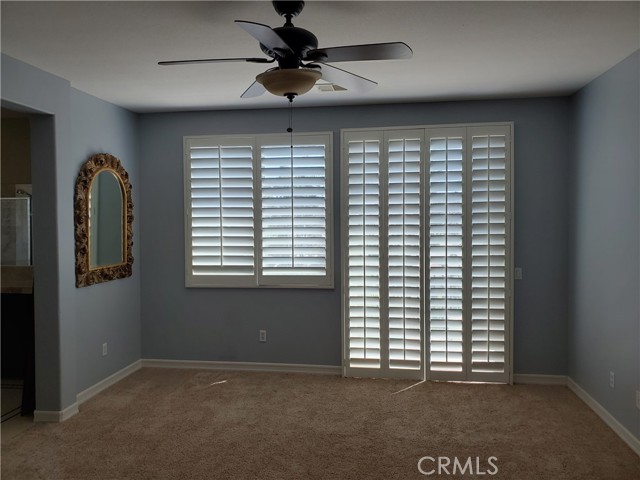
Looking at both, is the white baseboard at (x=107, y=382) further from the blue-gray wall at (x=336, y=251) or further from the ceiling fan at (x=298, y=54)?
the ceiling fan at (x=298, y=54)

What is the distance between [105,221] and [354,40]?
9.09 feet

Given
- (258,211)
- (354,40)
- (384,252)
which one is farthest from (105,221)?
(354,40)

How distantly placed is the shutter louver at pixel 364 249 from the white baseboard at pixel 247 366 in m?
0.40

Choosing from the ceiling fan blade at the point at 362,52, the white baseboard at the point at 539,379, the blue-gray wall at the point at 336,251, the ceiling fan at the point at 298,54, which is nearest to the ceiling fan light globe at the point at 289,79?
the ceiling fan at the point at 298,54

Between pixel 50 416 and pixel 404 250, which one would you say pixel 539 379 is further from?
pixel 50 416

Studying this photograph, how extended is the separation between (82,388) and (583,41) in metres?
4.44

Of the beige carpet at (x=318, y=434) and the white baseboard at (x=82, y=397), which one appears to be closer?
the beige carpet at (x=318, y=434)

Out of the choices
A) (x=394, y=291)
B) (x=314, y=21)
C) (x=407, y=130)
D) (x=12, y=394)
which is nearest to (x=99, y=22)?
(x=314, y=21)

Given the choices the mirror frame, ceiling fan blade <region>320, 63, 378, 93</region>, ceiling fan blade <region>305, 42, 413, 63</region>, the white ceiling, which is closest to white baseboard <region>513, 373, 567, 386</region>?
the white ceiling

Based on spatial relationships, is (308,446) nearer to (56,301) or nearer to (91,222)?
(56,301)

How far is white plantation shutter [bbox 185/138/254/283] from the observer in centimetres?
488

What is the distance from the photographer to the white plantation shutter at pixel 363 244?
4641mm

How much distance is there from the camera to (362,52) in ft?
7.41

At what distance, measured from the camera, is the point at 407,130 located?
4594mm
